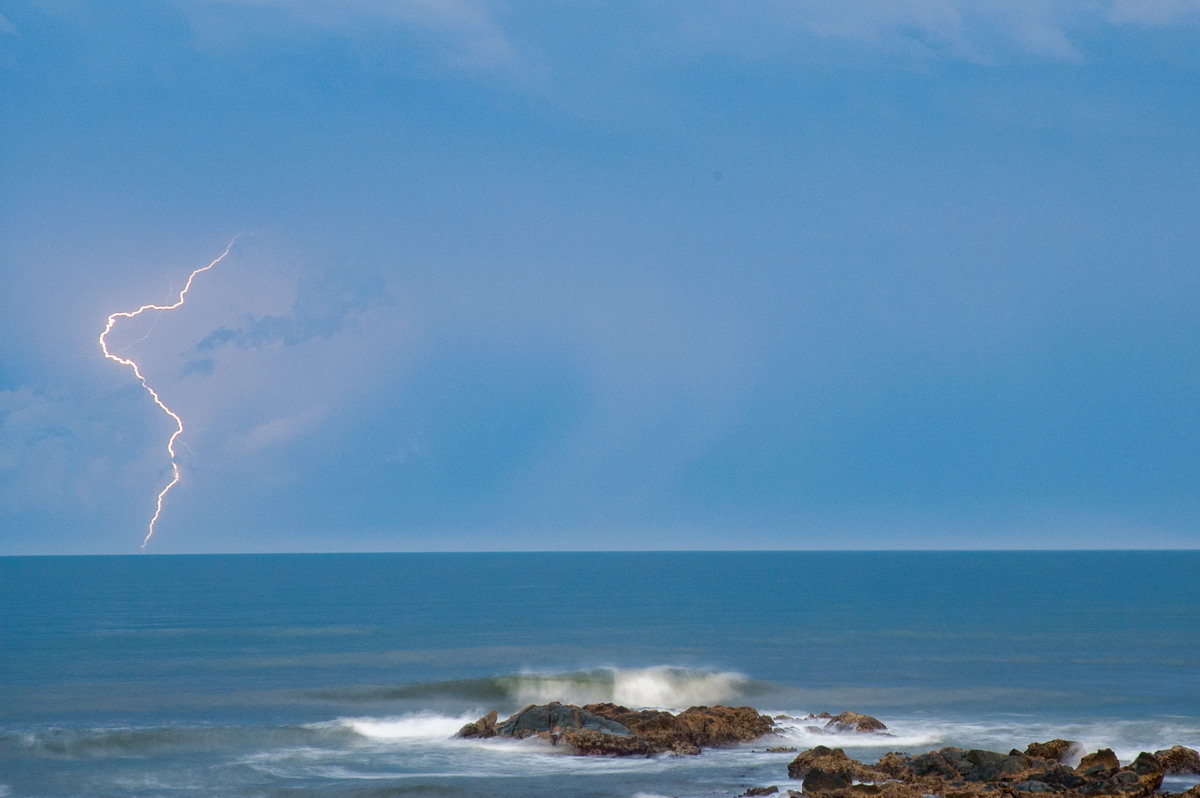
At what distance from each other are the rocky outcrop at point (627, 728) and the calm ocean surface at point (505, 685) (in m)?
0.70

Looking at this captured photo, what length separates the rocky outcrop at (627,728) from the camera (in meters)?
30.1

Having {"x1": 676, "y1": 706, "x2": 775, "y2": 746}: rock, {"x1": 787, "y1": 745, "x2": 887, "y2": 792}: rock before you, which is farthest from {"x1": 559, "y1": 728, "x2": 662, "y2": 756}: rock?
{"x1": 787, "y1": 745, "x2": 887, "y2": 792}: rock

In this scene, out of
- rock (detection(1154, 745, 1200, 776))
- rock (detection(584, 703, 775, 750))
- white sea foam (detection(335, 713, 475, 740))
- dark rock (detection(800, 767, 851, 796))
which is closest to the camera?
dark rock (detection(800, 767, 851, 796))

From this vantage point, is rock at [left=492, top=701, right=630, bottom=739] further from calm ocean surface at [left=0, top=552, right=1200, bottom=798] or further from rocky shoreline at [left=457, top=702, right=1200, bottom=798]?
calm ocean surface at [left=0, top=552, right=1200, bottom=798]

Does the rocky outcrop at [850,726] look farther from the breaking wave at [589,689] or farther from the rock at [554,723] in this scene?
the breaking wave at [589,689]

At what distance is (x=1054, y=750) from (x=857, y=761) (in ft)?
16.9

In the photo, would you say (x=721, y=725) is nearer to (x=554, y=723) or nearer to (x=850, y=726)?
(x=850, y=726)

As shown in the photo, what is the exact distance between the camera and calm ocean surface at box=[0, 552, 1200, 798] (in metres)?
28.6

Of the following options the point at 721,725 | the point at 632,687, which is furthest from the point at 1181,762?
the point at 632,687

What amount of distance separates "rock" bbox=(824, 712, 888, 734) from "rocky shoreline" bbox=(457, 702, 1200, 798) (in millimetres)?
29

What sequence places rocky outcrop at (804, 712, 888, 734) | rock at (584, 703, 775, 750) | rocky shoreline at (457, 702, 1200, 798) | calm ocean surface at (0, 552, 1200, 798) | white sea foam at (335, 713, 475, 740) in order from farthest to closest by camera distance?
white sea foam at (335, 713, 475, 740), rocky outcrop at (804, 712, 888, 734), rock at (584, 703, 775, 750), calm ocean surface at (0, 552, 1200, 798), rocky shoreline at (457, 702, 1200, 798)

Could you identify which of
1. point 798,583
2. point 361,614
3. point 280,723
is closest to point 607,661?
point 280,723

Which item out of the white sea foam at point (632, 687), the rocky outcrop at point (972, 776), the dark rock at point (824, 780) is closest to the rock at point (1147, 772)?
the rocky outcrop at point (972, 776)

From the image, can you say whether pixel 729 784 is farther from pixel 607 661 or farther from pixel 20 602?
pixel 20 602
